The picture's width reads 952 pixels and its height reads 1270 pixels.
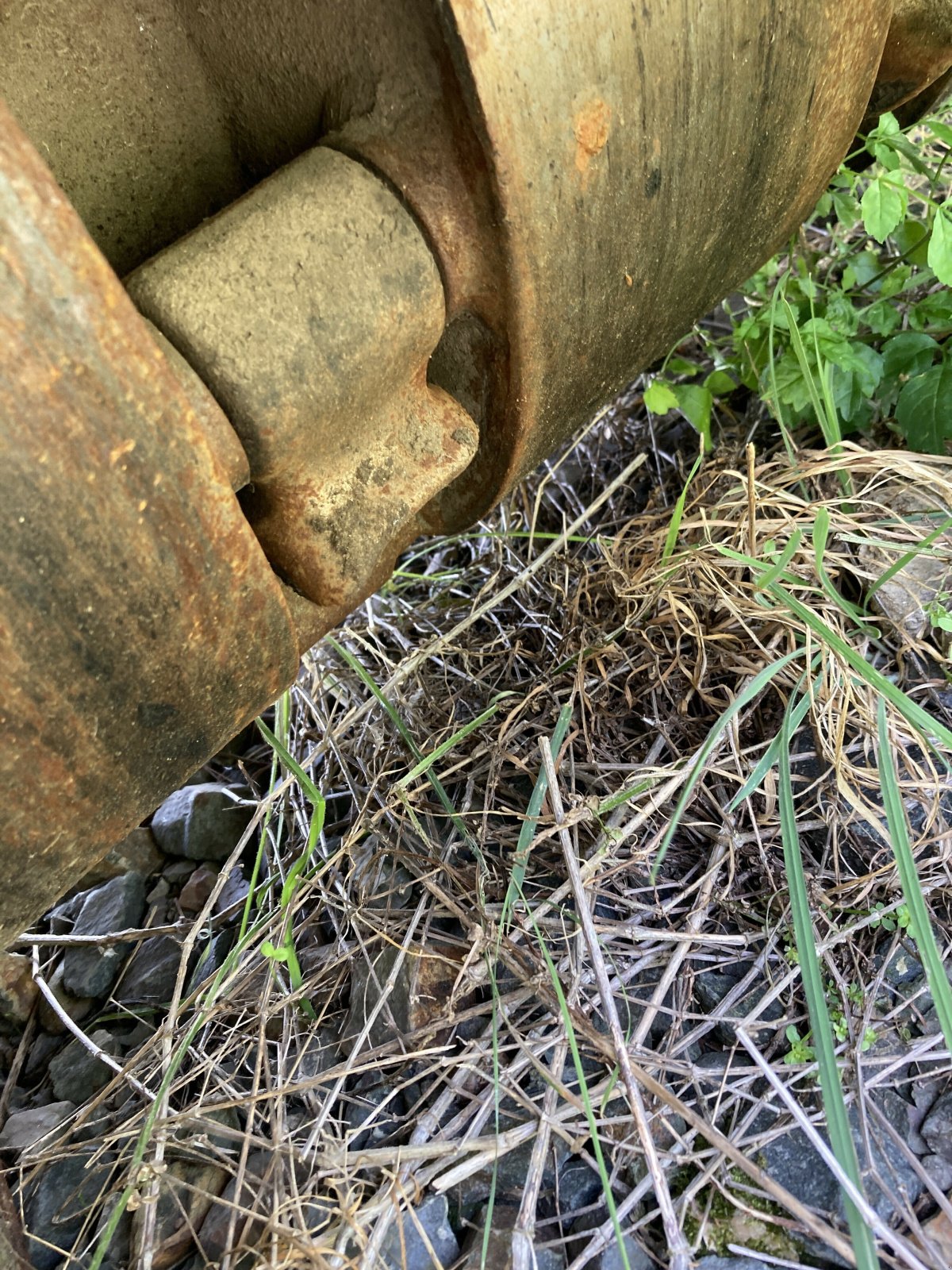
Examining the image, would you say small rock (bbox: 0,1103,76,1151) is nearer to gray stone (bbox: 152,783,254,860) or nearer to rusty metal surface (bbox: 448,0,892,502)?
gray stone (bbox: 152,783,254,860)

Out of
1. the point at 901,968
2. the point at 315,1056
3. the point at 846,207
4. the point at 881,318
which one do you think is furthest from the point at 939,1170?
the point at 846,207

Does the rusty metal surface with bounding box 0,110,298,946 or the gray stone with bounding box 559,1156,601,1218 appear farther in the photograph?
the gray stone with bounding box 559,1156,601,1218

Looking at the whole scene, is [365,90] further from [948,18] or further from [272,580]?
[948,18]

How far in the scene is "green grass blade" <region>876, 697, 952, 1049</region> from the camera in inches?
38.1

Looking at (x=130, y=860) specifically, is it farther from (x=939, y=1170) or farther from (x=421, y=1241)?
(x=939, y=1170)

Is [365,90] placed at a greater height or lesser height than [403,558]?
greater

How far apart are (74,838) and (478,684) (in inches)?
34.0

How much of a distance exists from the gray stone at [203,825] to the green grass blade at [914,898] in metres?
0.97

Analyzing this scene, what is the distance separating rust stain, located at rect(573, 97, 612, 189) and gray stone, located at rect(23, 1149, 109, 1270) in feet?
3.90

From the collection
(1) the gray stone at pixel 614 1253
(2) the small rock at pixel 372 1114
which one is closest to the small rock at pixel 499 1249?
(1) the gray stone at pixel 614 1253

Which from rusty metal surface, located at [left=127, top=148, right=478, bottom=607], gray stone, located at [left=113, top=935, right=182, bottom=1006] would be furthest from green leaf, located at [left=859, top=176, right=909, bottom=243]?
gray stone, located at [left=113, top=935, right=182, bottom=1006]

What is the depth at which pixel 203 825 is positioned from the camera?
1557 millimetres

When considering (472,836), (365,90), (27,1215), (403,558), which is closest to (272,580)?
(365,90)

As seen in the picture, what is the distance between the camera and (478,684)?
1562 mm
